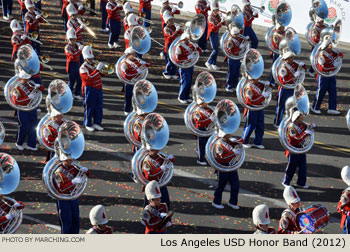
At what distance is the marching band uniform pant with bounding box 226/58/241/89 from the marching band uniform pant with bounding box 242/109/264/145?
11.0 feet

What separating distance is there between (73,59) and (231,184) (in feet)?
22.1

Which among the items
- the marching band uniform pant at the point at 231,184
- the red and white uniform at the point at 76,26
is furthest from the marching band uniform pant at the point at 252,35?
the marching band uniform pant at the point at 231,184

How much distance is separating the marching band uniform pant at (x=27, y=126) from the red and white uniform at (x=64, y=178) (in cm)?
390

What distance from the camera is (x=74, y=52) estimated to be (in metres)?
20.2

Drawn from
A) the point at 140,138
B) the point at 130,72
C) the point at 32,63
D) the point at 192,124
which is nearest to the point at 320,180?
the point at 192,124

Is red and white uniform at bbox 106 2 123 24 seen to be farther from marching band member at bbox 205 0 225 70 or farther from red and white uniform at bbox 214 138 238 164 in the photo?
red and white uniform at bbox 214 138 238 164

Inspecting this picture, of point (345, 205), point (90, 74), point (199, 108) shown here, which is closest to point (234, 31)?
point (90, 74)

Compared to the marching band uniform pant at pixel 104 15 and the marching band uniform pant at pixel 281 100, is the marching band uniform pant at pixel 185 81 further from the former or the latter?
the marching band uniform pant at pixel 104 15

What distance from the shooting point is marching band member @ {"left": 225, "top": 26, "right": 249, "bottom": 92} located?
2067cm

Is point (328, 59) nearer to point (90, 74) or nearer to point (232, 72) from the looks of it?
point (232, 72)

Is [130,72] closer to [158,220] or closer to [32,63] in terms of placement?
[32,63]

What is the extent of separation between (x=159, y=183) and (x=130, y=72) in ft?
16.8

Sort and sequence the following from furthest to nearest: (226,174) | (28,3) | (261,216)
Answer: (28,3), (226,174), (261,216)

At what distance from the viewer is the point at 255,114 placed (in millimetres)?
17875
